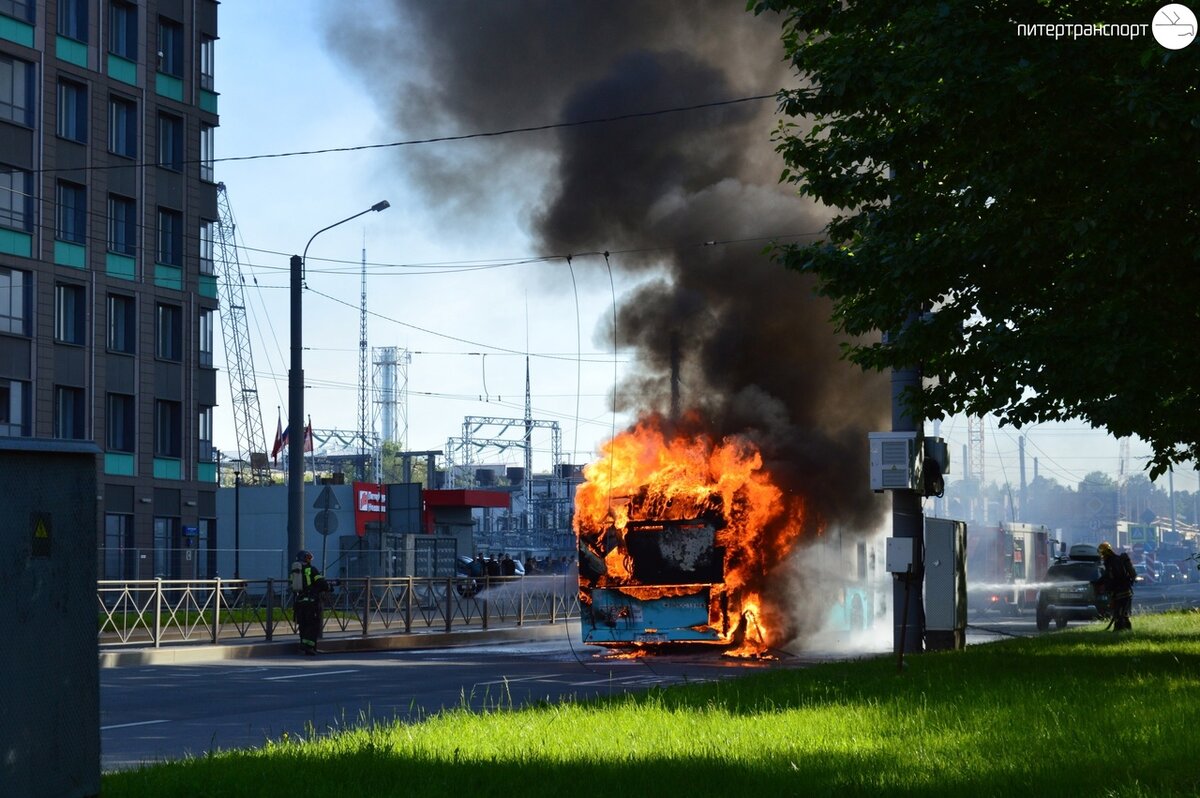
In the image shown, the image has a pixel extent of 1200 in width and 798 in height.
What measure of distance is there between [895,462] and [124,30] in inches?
1338

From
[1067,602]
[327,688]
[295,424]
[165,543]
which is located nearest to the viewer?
[327,688]

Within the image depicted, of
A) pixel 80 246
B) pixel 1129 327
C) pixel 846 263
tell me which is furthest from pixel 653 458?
pixel 80 246

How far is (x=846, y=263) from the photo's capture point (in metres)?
15.5

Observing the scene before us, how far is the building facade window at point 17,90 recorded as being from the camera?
40.6 meters

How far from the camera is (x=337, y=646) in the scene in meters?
27.2

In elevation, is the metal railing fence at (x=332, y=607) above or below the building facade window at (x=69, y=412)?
below

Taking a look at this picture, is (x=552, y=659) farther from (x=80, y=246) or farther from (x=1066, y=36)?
(x=80, y=246)

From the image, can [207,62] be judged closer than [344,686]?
No

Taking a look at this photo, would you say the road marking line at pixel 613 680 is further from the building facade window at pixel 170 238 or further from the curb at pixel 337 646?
the building facade window at pixel 170 238

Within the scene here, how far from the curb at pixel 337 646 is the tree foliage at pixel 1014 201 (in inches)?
482

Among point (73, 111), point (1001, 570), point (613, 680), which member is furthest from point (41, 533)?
point (1001, 570)

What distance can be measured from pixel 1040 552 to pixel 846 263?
3693 cm

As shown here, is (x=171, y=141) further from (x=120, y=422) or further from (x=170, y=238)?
(x=120, y=422)

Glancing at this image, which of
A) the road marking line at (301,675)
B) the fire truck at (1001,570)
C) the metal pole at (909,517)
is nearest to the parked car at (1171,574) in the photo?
the fire truck at (1001,570)
